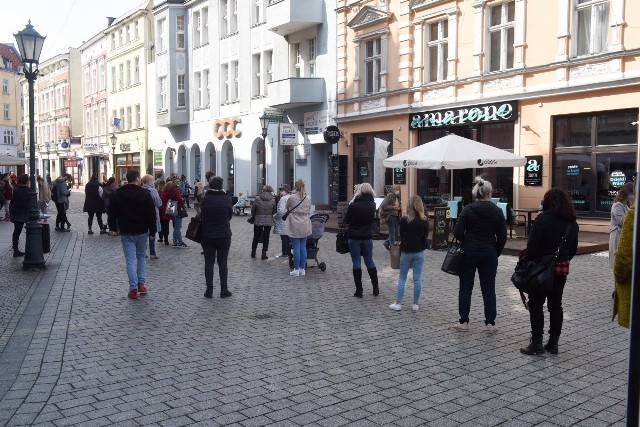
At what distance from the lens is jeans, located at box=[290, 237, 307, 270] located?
1226 cm

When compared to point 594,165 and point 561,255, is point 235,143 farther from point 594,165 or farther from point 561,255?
point 561,255

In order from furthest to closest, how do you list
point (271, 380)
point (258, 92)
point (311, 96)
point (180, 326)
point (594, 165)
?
point (258, 92) < point (311, 96) < point (594, 165) < point (180, 326) < point (271, 380)

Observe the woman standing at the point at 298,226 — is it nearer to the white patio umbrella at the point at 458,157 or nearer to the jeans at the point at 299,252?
the jeans at the point at 299,252

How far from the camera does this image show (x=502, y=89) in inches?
792

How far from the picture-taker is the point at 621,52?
1662 centimetres

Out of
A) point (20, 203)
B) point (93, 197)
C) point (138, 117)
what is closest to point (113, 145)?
point (138, 117)

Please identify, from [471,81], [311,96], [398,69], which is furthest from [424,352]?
[311,96]

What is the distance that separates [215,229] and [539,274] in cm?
513

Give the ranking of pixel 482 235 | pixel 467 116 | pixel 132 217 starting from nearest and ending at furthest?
1. pixel 482 235
2. pixel 132 217
3. pixel 467 116

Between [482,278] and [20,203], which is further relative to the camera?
[20,203]

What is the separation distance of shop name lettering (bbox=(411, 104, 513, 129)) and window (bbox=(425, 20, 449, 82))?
1.36 meters

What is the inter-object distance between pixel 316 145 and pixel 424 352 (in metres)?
23.1

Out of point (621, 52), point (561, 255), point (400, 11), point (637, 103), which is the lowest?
point (561, 255)

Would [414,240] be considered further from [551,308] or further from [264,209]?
[264,209]
